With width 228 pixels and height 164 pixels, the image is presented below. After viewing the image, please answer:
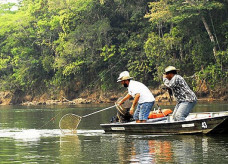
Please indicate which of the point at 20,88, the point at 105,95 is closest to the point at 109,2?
the point at 105,95

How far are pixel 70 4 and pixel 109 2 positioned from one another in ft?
12.5

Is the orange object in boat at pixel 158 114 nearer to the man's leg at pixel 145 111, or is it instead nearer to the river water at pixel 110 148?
the man's leg at pixel 145 111

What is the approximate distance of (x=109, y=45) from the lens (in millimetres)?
50250

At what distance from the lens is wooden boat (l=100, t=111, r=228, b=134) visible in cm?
1576

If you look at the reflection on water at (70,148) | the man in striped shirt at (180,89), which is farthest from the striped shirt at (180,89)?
the reflection on water at (70,148)

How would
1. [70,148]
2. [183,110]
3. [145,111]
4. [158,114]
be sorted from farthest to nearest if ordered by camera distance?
1. [158,114]
2. [145,111]
3. [183,110]
4. [70,148]

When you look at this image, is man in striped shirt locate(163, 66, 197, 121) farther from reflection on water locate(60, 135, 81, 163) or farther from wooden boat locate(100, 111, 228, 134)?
reflection on water locate(60, 135, 81, 163)

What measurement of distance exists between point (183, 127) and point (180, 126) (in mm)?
89

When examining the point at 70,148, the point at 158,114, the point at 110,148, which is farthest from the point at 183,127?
the point at 70,148

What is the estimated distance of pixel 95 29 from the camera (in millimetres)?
48781

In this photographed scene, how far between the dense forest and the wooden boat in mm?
23688

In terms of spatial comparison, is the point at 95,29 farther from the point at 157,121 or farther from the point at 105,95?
Result: the point at 157,121

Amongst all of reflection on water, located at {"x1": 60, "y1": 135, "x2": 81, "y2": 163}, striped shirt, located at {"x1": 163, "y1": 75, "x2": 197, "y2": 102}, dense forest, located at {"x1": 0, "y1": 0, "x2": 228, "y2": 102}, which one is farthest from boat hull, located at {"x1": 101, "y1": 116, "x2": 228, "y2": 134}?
dense forest, located at {"x1": 0, "y1": 0, "x2": 228, "y2": 102}

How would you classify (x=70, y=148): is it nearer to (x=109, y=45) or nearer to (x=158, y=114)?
(x=158, y=114)
